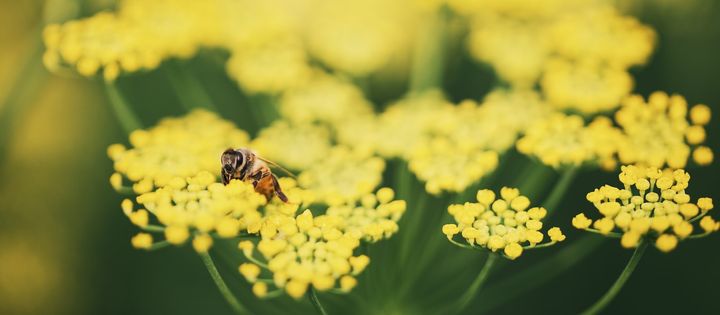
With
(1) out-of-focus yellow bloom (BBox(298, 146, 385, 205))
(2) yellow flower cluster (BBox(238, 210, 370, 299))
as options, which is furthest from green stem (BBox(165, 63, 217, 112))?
(2) yellow flower cluster (BBox(238, 210, 370, 299))

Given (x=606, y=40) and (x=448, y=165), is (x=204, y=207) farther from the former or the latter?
(x=606, y=40)

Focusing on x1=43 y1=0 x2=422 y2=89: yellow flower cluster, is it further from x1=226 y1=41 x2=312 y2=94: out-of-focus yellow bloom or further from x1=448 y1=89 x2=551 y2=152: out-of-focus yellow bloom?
x1=448 y1=89 x2=551 y2=152: out-of-focus yellow bloom

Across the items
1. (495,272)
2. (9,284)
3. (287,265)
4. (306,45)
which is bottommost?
(495,272)

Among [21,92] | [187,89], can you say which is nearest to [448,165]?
[187,89]

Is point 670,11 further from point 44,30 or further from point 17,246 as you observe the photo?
point 17,246

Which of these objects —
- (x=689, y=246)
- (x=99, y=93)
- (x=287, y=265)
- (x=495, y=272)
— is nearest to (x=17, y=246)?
(x=99, y=93)
